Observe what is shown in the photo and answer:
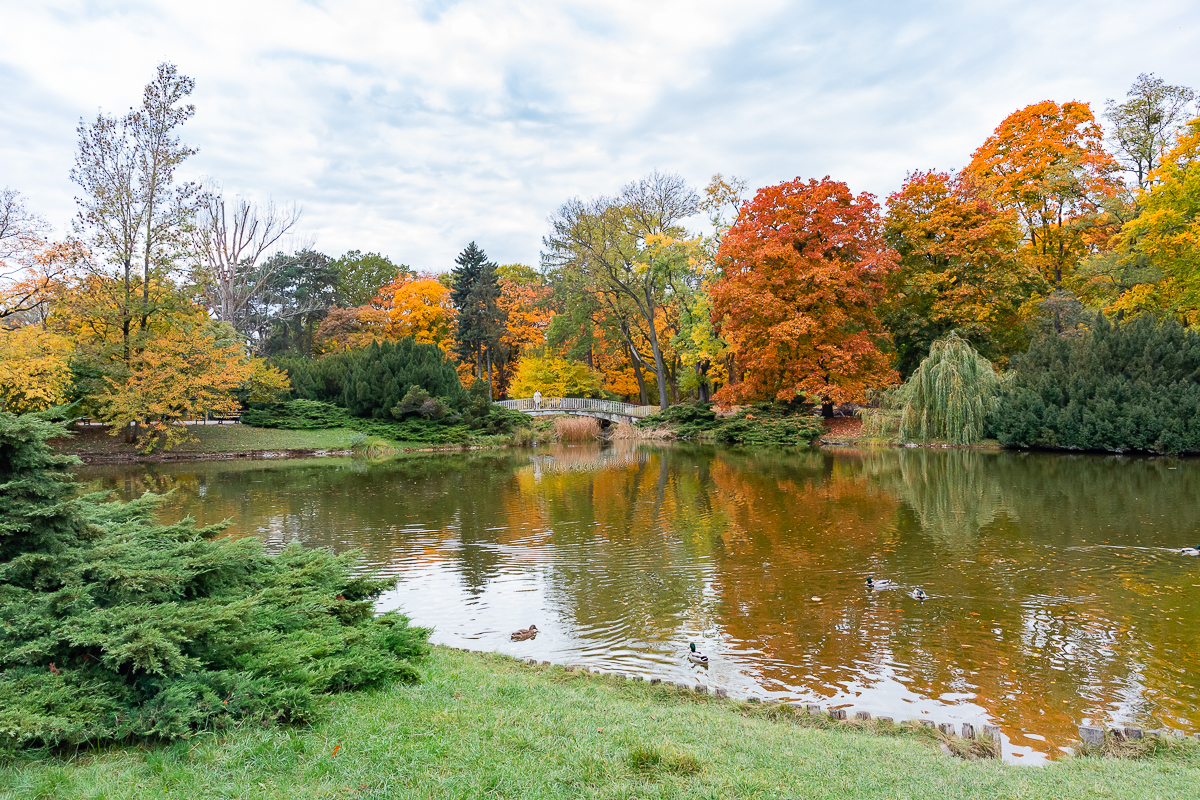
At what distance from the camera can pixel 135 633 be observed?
4.07 metres

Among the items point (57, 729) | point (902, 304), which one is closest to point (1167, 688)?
point (57, 729)

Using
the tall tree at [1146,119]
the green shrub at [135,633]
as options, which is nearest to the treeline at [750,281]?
the tall tree at [1146,119]

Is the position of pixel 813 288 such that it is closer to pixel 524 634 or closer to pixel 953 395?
pixel 953 395

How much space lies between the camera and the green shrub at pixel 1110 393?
22.3 meters

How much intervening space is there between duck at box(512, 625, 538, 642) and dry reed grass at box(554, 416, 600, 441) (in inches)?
1269

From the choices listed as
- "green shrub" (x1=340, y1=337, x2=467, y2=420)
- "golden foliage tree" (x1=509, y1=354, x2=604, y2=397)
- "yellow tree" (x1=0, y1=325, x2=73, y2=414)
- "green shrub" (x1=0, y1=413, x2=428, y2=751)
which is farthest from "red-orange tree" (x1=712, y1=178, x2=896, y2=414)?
"green shrub" (x1=0, y1=413, x2=428, y2=751)

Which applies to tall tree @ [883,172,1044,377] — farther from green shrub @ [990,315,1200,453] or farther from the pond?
the pond

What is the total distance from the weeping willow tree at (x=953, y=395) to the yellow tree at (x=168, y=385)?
27.1 metres

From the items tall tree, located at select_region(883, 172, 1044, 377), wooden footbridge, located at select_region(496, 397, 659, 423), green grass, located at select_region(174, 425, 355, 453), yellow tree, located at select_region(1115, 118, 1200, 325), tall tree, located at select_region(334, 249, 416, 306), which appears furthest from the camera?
tall tree, located at select_region(334, 249, 416, 306)

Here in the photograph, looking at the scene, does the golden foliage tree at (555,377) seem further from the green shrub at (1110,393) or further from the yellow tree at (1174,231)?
the yellow tree at (1174,231)

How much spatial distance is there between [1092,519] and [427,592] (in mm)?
11639

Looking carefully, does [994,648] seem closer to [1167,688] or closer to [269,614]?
[1167,688]

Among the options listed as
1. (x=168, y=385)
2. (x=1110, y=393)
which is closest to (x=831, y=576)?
Result: (x=1110, y=393)

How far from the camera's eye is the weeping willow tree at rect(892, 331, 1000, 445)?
2630cm
